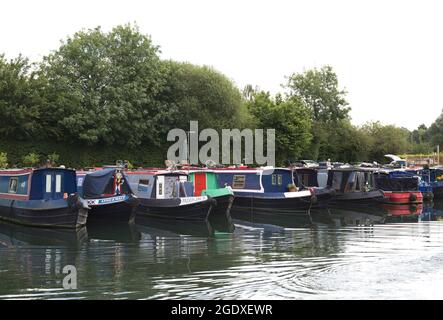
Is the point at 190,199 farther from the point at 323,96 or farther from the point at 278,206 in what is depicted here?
the point at 323,96

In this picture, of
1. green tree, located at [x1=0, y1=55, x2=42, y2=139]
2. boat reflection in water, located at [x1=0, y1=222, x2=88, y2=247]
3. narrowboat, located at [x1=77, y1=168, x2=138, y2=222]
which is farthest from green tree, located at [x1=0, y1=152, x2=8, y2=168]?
boat reflection in water, located at [x1=0, y1=222, x2=88, y2=247]

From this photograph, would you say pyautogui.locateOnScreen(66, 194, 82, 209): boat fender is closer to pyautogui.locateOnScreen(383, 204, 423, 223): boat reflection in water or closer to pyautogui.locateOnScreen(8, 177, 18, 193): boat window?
pyautogui.locateOnScreen(8, 177, 18, 193): boat window

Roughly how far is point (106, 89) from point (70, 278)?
86.6ft

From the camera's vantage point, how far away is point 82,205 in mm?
20469

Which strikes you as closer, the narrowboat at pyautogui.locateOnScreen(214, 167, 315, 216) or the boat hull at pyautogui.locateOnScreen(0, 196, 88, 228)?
the boat hull at pyautogui.locateOnScreen(0, 196, 88, 228)

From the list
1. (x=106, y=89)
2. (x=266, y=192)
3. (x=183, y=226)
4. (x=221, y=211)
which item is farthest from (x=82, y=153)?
(x=183, y=226)

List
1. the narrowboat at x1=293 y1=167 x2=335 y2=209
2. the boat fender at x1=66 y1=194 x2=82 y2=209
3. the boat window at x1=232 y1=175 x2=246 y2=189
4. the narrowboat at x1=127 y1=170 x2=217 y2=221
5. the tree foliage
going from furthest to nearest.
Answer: the tree foliage, the narrowboat at x1=293 y1=167 x2=335 y2=209, the boat window at x1=232 y1=175 x2=246 y2=189, the narrowboat at x1=127 y1=170 x2=217 y2=221, the boat fender at x1=66 y1=194 x2=82 y2=209

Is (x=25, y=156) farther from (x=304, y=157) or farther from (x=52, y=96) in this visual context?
(x=304, y=157)

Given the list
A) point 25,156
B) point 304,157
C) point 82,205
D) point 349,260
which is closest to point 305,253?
point 349,260

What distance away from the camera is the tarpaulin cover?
24219 millimetres

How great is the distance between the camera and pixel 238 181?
1161 inches

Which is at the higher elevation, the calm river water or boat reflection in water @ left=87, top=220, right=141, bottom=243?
boat reflection in water @ left=87, top=220, right=141, bottom=243

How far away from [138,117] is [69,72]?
5.11 meters
